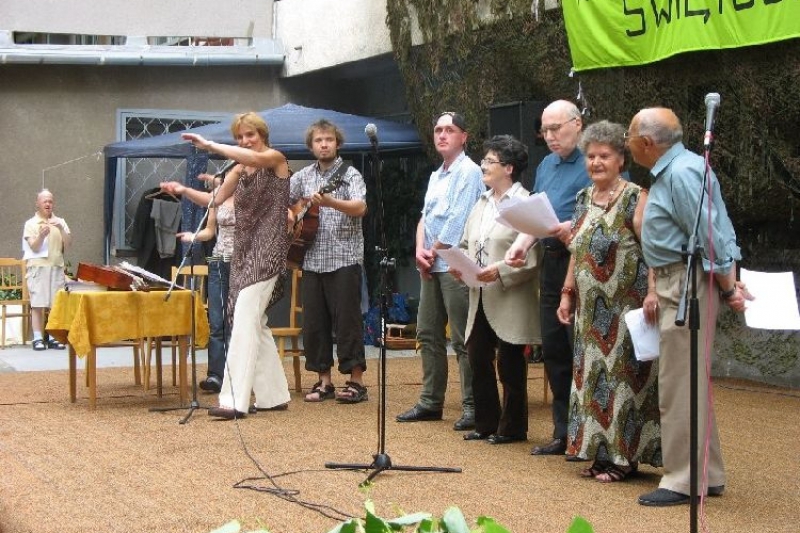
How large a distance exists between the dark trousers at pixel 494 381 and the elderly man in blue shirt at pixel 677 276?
152 cm

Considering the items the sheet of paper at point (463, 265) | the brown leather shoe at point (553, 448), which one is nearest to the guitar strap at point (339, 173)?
the sheet of paper at point (463, 265)

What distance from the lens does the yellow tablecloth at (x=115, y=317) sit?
859 centimetres

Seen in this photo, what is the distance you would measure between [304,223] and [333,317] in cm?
73

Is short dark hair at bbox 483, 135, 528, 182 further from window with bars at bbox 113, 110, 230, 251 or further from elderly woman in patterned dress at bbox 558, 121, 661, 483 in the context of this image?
window with bars at bbox 113, 110, 230, 251

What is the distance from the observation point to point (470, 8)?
12.3m

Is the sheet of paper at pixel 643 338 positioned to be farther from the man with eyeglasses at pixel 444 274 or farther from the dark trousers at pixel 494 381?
the man with eyeglasses at pixel 444 274

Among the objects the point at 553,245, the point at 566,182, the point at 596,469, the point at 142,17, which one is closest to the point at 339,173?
the point at 566,182

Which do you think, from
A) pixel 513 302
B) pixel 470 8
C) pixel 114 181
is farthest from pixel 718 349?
pixel 114 181

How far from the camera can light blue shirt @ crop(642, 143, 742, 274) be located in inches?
217

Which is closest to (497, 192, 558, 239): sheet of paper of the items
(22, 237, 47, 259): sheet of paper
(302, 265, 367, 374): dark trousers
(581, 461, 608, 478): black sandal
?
(581, 461, 608, 478): black sandal

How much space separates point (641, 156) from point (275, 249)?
3169mm

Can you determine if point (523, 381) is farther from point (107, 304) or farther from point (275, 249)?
point (107, 304)

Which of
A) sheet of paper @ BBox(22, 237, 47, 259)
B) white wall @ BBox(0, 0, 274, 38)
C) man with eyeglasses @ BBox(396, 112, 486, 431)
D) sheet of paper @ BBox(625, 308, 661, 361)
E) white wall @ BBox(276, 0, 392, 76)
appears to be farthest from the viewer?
white wall @ BBox(0, 0, 274, 38)

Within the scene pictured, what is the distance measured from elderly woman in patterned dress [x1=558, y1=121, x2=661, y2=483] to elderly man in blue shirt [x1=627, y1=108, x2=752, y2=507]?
34cm
